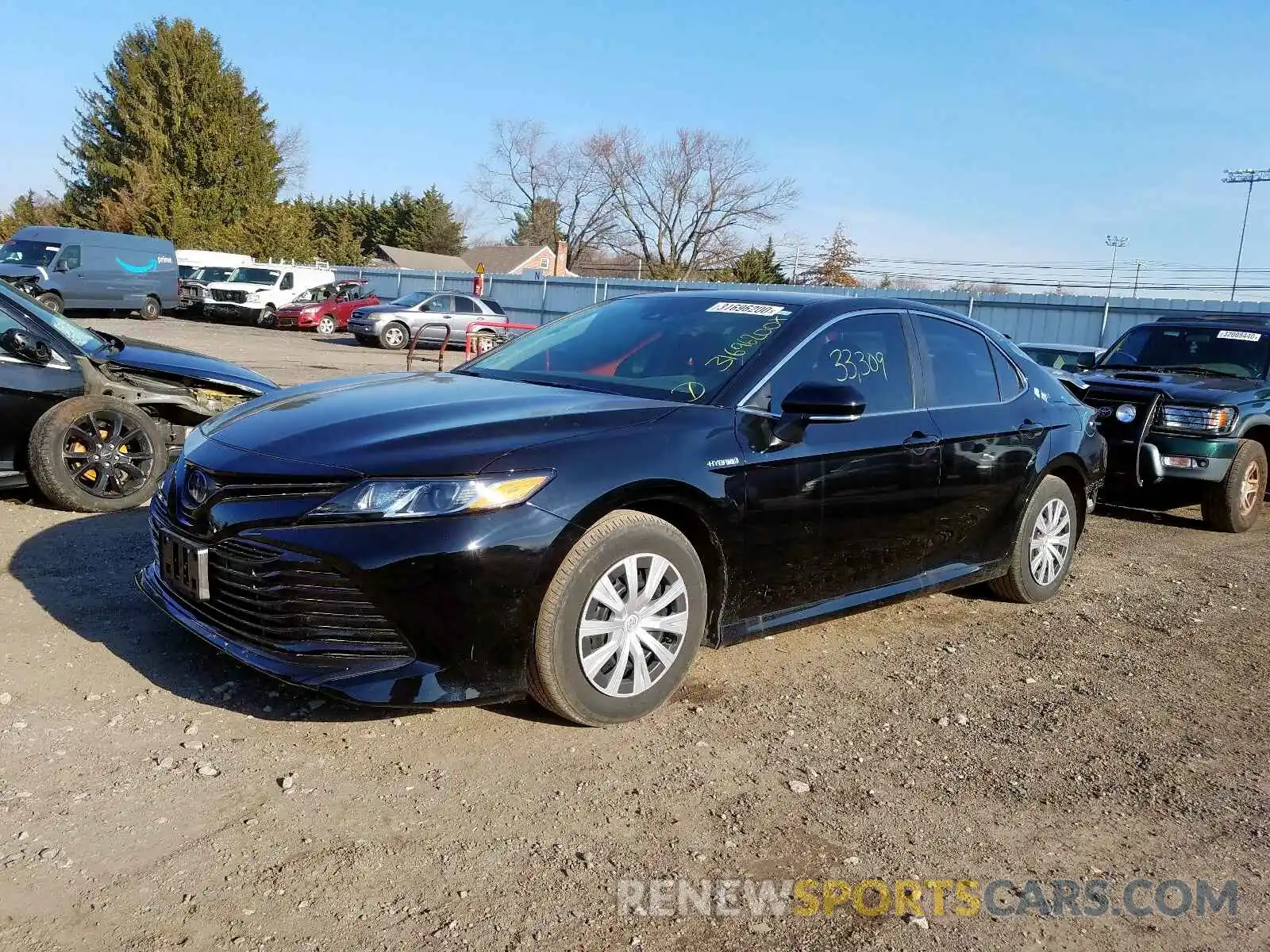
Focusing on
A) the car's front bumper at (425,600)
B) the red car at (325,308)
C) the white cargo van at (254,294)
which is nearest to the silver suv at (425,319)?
the red car at (325,308)

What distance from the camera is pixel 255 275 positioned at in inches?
1288

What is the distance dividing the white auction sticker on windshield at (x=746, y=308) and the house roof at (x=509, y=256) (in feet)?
215

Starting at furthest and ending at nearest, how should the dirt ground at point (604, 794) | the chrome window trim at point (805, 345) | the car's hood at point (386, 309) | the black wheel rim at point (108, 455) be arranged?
the car's hood at point (386, 309) → the black wheel rim at point (108, 455) → the chrome window trim at point (805, 345) → the dirt ground at point (604, 794)

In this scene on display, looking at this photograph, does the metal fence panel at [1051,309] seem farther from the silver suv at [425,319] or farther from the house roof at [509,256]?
the house roof at [509,256]

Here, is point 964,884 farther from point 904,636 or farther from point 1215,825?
point 904,636

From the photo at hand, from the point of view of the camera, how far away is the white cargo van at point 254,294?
3162cm

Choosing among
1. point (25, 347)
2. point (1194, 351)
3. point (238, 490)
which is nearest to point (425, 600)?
point (238, 490)

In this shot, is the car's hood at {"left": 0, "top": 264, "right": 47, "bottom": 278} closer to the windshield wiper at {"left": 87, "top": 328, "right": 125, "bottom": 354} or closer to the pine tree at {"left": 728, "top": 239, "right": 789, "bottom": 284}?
the windshield wiper at {"left": 87, "top": 328, "right": 125, "bottom": 354}

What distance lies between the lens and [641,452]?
354 centimetres

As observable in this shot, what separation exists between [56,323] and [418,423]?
4273 mm

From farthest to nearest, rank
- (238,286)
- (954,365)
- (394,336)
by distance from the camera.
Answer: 1. (238,286)
2. (394,336)
3. (954,365)

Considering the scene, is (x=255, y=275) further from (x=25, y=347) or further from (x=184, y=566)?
(x=184, y=566)

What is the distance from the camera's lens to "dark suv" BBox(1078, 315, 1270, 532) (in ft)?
25.6
